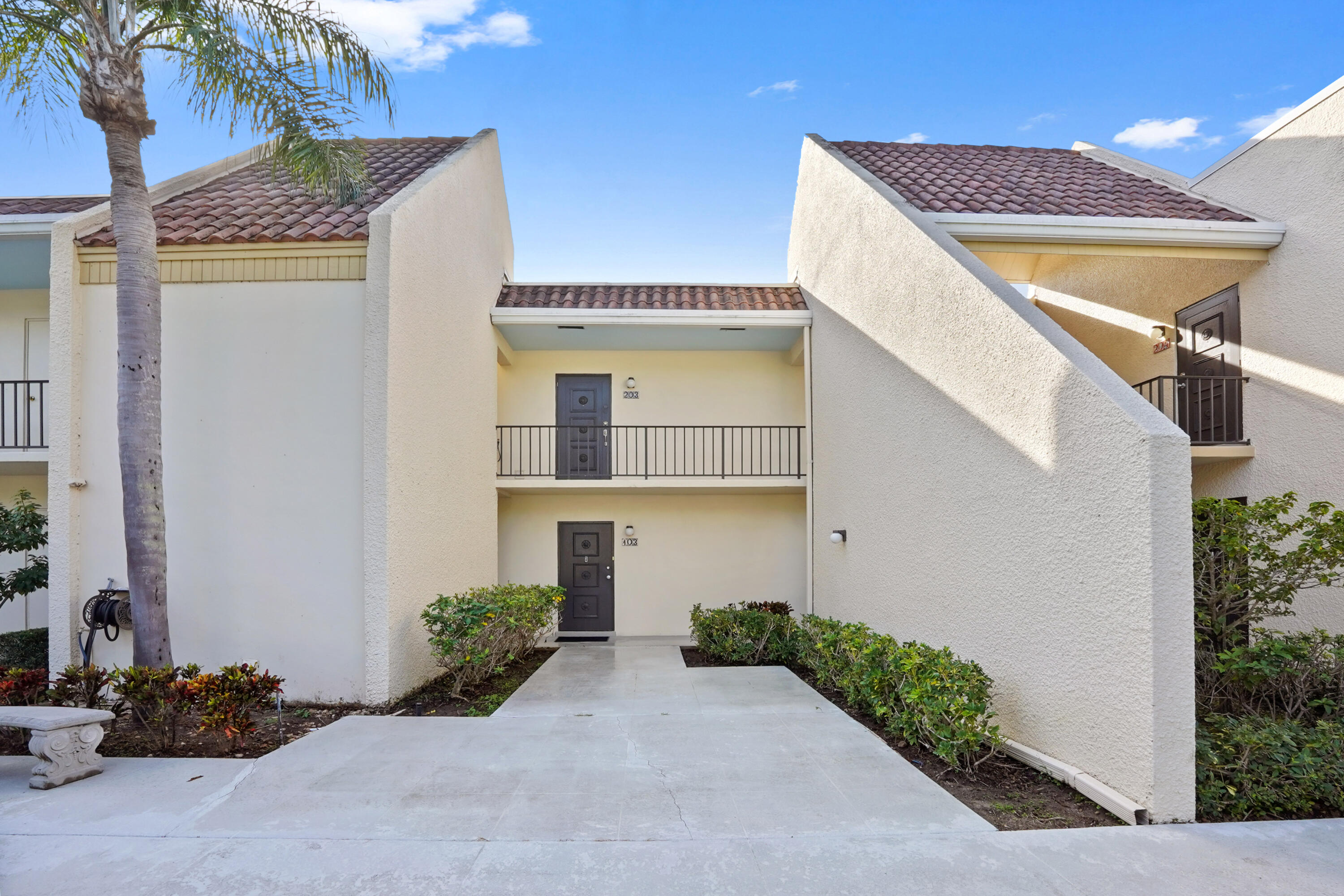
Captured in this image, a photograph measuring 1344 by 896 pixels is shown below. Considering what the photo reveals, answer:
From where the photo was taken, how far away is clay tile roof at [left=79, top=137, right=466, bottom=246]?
278 inches

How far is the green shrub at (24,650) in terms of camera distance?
784 cm

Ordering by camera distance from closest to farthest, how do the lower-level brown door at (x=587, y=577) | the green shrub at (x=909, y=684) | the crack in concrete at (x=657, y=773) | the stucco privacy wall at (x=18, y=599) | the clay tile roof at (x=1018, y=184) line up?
the crack in concrete at (x=657, y=773) < the green shrub at (x=909, y=684) < the clay tile roof at (x=1018, y=184) < the stucco privacy wall at (x=18, y=599) < the lower-level brown door at (x=587, y=577)

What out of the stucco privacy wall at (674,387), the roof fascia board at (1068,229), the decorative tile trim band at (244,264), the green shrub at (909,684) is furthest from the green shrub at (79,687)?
the roof fascia board at (1068,229)

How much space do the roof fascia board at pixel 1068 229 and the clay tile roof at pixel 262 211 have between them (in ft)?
20.5

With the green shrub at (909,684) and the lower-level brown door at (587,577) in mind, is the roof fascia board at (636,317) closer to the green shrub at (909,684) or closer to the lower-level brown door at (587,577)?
the lower-level brown door at (587,577)

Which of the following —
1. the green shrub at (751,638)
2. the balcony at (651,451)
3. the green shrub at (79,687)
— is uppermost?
the balcony at (651,451)

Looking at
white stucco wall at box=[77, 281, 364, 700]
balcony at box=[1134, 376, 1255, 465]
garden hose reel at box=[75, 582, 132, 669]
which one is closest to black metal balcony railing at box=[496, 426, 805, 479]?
white stucco wall at box=[77, 281, 364, 700]

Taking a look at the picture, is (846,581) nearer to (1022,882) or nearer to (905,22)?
(1022,882)

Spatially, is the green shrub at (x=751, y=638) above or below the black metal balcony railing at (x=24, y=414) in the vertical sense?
below

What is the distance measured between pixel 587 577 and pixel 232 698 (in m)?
7.08

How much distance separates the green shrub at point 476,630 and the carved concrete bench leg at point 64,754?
9.15ft

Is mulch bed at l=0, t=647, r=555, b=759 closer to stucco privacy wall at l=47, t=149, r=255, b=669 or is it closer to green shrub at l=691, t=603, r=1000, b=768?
stucco privacy wall at l=47, t=149, r=255, b=669

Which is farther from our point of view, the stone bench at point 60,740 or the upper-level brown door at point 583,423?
the upper-level brown door at point 583,423

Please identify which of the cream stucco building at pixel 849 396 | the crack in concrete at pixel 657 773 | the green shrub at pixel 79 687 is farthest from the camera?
the green shrub at pixel 79 687
